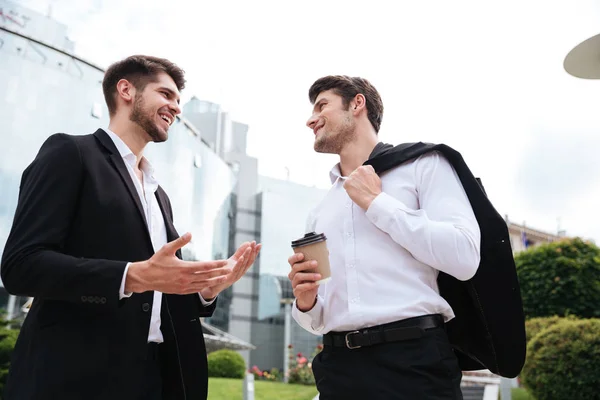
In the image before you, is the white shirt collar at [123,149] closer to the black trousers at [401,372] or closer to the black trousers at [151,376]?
the black trousers at [151,376]

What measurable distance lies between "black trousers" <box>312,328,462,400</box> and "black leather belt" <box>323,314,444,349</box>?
0.09ft

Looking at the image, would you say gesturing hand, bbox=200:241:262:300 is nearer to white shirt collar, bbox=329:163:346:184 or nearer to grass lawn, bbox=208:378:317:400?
white shirt collar, bbox=329:163:346:184

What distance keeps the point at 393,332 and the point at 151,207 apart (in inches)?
51.6

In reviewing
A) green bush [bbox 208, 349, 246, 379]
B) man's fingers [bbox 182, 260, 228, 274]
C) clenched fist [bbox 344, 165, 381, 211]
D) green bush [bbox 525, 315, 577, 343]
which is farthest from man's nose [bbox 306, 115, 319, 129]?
green bush [bbox 208, 349, 246, 379]

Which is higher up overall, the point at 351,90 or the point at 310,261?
the point at 351,90

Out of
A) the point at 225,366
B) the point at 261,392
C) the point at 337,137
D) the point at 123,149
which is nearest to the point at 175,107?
the point at 123,149

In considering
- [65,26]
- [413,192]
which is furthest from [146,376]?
[65,26]

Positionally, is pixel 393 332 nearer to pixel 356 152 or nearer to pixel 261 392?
pixel 356 152

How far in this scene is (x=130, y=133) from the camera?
9.33ft

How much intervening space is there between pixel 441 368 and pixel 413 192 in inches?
33.2

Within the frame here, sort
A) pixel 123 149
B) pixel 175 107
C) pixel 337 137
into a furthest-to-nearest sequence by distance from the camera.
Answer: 1. pixel 337 137
2. pixel 175 107
3. pixel 123 149

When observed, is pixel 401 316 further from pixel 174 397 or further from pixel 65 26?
pixel 65 26

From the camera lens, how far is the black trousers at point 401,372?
2.26 m

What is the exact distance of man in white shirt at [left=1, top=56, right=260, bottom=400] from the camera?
2.05 metres
